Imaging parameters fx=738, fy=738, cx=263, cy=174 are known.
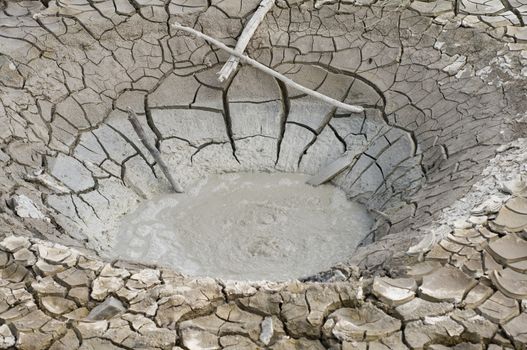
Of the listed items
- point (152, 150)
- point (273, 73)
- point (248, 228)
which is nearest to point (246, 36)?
point (273, 73)

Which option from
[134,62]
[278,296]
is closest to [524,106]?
[278,296]

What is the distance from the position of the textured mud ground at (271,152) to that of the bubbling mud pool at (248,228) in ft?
0.44

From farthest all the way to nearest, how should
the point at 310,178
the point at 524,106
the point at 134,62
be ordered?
the point at 134,62
the point at 310,178
the point at 524,106

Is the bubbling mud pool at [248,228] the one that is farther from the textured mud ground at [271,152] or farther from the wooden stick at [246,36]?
the wooden stick at [246,36]

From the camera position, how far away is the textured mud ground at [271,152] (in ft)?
9.58

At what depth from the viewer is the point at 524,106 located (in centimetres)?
422

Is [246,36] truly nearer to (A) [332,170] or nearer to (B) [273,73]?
(B) [273,73]

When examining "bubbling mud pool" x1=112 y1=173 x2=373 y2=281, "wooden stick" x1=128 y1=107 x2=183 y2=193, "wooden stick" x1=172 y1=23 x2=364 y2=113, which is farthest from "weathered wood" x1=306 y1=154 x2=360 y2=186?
"wooden stick" x1=128 y1=107 x2=183 y2=193

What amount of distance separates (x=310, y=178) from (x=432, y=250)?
5.44 ft

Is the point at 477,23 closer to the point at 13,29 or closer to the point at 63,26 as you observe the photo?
the point at 63,26

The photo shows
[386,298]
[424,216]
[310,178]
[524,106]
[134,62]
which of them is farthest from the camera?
[134,62]

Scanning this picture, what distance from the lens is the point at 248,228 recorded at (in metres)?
4.31

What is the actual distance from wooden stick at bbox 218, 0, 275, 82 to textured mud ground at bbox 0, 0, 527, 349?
0.31 feet

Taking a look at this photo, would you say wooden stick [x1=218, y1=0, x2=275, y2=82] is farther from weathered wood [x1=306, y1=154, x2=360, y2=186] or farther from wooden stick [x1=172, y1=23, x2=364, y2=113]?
weathered wood [x1=306, y1=154, x2=360, y2=186]
